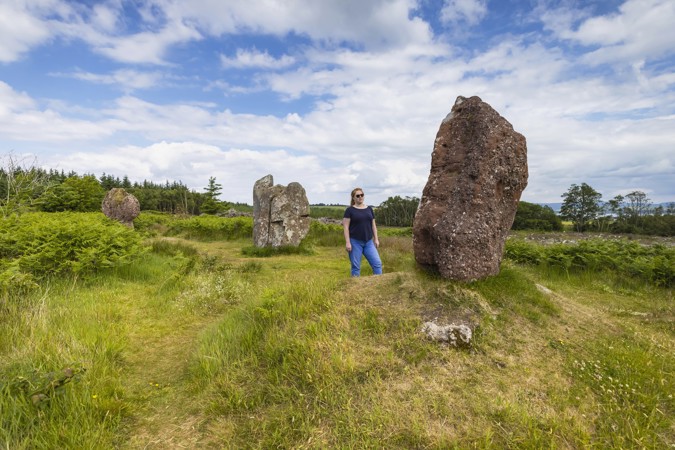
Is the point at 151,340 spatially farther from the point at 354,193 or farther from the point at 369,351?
the point at 354,193

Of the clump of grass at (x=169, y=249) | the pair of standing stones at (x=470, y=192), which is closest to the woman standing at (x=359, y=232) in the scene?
the pair of standing stones at (x=470, y=192)

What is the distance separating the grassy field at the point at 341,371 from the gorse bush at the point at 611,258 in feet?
8.65

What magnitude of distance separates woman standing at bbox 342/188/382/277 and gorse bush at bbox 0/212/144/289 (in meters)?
5.54

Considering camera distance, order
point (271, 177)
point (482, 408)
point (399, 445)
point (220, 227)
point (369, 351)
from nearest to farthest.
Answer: point (399, 445) → point (482, 408) → point (369, 351) → point (271, 177) → point (220, 227)

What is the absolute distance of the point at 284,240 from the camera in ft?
48.4

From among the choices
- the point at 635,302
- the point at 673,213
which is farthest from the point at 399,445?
the point at 673,213

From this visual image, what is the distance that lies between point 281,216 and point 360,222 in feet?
25.0

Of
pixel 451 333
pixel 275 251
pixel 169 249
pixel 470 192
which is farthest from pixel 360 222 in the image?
pixel 169 249

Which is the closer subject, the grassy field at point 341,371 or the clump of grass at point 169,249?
the grassy field at point 341,371

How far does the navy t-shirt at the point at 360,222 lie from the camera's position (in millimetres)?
7801

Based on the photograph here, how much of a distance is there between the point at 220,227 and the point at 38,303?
14.8m

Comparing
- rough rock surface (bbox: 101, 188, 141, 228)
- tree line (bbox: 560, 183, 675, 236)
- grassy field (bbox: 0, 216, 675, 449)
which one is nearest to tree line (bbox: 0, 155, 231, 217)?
rough rock surface (bbox: 101, 188, 141, 228)

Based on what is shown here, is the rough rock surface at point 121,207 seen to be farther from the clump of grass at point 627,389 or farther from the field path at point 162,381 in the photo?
the clump of grass at point 627,389

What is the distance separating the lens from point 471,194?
5531 millimetres
